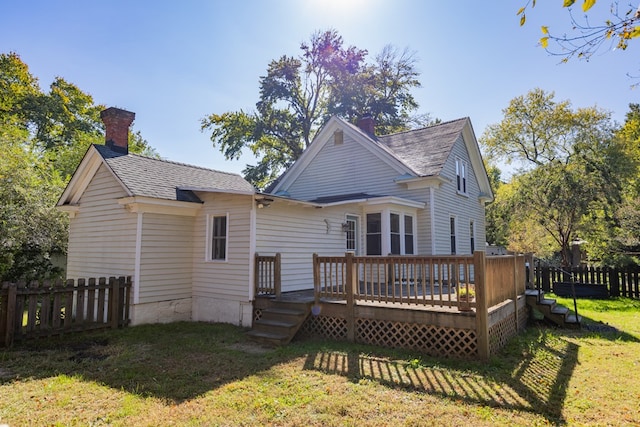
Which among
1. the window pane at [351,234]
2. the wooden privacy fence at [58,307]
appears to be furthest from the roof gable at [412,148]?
the wooden privacy fence at [58,307]

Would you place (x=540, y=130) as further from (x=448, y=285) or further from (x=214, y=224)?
(x=214, y=224)

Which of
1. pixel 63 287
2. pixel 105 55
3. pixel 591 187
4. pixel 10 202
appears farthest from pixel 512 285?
pixel 105 55

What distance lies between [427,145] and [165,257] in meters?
11.2

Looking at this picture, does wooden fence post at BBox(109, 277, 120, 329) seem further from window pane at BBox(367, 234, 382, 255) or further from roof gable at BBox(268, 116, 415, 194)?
roof gable at BBox(268, 116, 415, 194)

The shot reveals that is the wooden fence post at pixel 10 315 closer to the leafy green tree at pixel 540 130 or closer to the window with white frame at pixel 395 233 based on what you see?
the window with white frame at pixel 395 233

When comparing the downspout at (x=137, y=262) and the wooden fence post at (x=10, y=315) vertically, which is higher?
the downspout at (x=137, y=262)

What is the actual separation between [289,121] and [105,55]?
1712 cm

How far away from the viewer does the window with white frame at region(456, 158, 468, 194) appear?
1584 centimetres

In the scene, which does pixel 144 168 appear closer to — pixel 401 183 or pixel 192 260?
pixel 192 260

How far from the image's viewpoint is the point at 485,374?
551 cm

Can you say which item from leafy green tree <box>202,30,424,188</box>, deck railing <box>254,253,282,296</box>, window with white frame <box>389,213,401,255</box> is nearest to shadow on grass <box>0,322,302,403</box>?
deck railing <box>254,253,282,296</box>

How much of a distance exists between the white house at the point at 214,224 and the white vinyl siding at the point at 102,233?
29mm

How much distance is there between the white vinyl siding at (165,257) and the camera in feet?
30.3

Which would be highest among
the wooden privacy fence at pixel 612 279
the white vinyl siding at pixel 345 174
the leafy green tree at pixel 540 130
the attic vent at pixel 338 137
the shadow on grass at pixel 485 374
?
the leafy green tree at pixel 540 130
